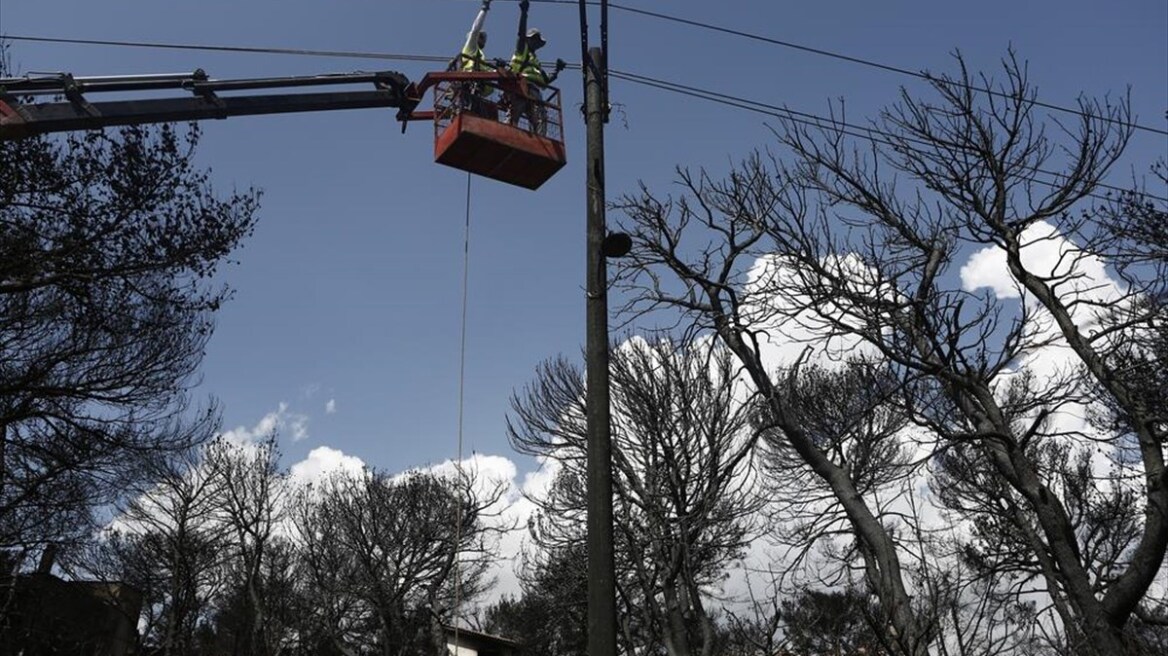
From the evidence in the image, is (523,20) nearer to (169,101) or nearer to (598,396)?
(169,101)

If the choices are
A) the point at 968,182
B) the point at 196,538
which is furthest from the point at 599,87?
Result: the point at 196,538

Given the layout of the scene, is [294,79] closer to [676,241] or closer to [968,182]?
[676,241]

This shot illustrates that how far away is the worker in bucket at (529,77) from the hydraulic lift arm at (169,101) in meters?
1.43

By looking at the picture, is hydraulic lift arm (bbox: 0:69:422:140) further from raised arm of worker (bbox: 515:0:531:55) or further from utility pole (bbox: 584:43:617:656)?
utility pole (bbox: 584:43:617:656)

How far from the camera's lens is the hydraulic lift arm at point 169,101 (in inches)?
370

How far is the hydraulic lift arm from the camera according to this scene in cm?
940

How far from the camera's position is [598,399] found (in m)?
5.22

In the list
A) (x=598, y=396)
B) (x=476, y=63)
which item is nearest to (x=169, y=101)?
(x=476, y=63)

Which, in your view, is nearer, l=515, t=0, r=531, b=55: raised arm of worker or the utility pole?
the utility pole

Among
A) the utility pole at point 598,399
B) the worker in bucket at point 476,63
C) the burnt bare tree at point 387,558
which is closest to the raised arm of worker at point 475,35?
the worker in bucket at point 476,63

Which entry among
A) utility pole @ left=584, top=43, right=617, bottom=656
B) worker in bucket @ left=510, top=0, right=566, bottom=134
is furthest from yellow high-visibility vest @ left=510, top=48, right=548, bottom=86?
utility pole @ left=584, top=43, right=617, bottom=656

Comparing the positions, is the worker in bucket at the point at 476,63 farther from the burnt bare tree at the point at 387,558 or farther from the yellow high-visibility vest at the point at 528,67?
the burnt bare tree at the point at 387,558

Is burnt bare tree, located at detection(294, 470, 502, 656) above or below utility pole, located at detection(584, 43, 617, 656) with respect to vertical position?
above

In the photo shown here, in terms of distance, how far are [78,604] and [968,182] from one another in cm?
3864
